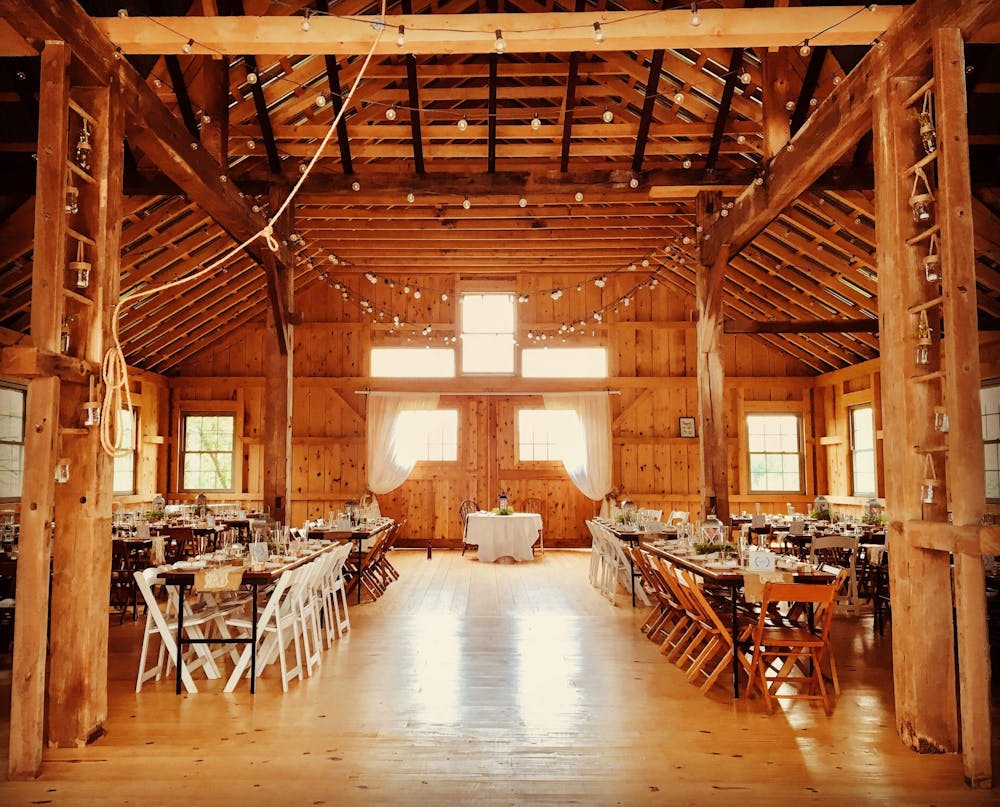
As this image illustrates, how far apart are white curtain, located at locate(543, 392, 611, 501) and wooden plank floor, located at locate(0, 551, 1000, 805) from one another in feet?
25.0

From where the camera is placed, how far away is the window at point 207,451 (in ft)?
47.8

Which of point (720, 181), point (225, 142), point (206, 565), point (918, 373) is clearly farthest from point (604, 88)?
point (206, 565)

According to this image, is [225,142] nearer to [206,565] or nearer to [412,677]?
[206,565]

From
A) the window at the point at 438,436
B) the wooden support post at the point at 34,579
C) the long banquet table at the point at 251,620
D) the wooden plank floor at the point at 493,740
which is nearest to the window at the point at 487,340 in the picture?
the window at the point at 438,436

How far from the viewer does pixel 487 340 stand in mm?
14656

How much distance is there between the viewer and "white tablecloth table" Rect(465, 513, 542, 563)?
1262 centimetres

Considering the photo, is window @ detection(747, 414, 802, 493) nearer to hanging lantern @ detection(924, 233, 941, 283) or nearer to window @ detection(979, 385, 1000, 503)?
window @ detection(979, 385, 1000, 503)

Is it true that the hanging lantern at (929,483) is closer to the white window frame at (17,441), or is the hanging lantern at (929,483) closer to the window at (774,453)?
the white window frame at (17,441)

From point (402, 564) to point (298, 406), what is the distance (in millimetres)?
3949

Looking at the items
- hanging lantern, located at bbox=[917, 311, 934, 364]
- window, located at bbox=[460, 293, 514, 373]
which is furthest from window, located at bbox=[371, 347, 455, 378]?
hanging lantern, located at bbox=[917, 311, 934, 364]

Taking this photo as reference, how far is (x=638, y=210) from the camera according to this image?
1146 cm

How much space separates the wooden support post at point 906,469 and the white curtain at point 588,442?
31.7 feet

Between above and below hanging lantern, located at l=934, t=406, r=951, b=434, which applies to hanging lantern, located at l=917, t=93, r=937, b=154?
above

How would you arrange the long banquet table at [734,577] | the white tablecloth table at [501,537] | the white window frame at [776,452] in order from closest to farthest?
the long banquet table at [734,577] < the white tablecloth table at [501,537] < the white window frame at [776,452]
